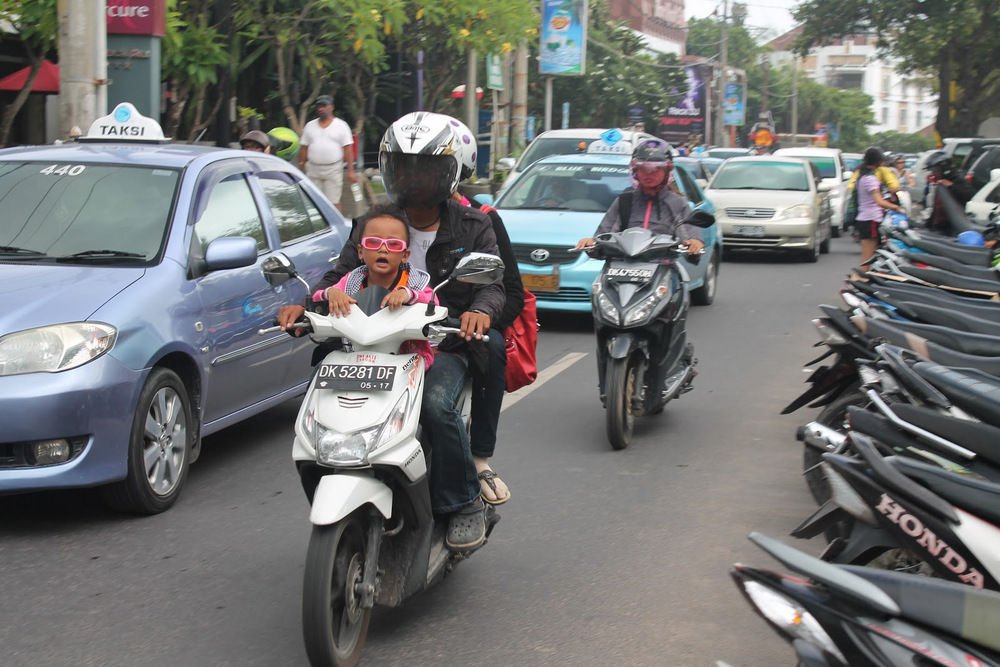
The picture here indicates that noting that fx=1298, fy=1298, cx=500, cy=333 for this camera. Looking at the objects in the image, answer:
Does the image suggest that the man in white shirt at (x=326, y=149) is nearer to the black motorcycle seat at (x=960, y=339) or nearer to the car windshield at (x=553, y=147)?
the car windshield at (x=553, y=147)

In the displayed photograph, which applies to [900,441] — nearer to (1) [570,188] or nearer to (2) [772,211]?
(1) [570,188]

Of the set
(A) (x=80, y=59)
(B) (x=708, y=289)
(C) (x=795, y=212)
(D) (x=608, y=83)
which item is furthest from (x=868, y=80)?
(A) (x=80, y=59)

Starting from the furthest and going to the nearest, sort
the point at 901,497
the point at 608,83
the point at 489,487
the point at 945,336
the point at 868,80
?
the point at 868,80 < the point at 608,83 < the point at 945,336 < the point at 489,487 < the point at 901,497

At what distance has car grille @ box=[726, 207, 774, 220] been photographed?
20.2 metres

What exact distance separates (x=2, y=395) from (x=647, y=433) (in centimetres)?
416

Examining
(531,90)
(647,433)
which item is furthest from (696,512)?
(531,90)

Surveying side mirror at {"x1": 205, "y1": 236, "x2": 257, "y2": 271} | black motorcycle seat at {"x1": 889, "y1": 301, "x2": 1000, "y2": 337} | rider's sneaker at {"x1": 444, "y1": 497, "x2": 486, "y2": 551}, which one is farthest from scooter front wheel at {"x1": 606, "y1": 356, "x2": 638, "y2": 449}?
rider's sneaker at {"x1": 444, "y1": 497, "x2": 486, "y2": 551}

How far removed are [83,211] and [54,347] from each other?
1.24m

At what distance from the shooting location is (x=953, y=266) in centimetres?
802

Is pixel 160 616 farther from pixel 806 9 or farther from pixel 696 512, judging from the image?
pixel 806 9

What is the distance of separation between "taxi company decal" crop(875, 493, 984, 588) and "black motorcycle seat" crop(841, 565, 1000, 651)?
1.47ft

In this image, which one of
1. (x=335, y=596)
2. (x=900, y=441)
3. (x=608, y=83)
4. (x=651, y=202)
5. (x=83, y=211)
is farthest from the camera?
(x=608, y=83)

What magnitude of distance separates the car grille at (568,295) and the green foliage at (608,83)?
40.7 metres

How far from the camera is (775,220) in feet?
66.2
